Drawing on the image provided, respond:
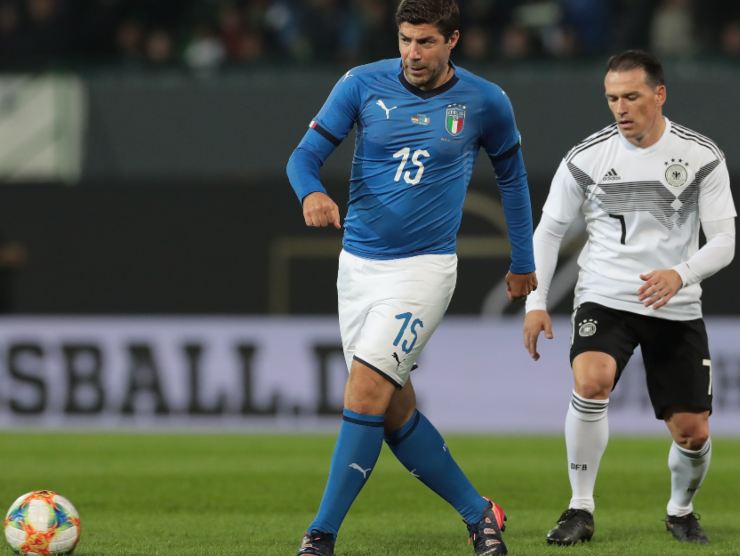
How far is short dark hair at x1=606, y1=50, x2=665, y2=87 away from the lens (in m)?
6.29

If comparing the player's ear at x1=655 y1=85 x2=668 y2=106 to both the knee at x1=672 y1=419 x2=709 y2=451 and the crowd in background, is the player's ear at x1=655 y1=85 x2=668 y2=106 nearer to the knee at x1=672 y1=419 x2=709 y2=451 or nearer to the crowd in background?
the knee at x1=672 y1=419 x2=709 y2=451

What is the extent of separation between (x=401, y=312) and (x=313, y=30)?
1063 centimetres

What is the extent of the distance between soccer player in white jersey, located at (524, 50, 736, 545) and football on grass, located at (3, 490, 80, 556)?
205 centimetres

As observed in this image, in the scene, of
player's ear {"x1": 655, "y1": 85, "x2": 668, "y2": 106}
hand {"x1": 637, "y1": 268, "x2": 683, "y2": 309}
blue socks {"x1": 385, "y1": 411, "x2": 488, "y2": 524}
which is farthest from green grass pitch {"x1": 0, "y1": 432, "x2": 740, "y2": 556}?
player's ear {"x1": 655, "y1": 85, "x2": 668, "y2": 106}

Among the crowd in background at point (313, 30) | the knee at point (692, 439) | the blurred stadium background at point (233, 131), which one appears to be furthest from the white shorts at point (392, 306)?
the crowd in background at point (313, 30)

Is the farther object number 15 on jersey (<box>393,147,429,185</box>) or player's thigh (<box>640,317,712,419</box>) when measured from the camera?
player's thigh (<box>640,317,712,419</box>)

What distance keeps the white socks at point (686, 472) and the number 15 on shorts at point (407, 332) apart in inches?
63.1

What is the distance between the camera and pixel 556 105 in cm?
1515

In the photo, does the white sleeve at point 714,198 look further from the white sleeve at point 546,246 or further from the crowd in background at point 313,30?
the crowd in background at point 313,30

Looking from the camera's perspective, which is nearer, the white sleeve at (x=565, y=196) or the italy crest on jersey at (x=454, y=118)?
the italy crest on jersey at (x=454, y=118)

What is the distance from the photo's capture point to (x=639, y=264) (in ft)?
21.2

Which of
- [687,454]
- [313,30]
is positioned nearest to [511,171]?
[687,454]

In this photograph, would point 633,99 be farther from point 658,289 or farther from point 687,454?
point 687,454

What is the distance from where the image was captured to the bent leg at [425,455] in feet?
19.4
